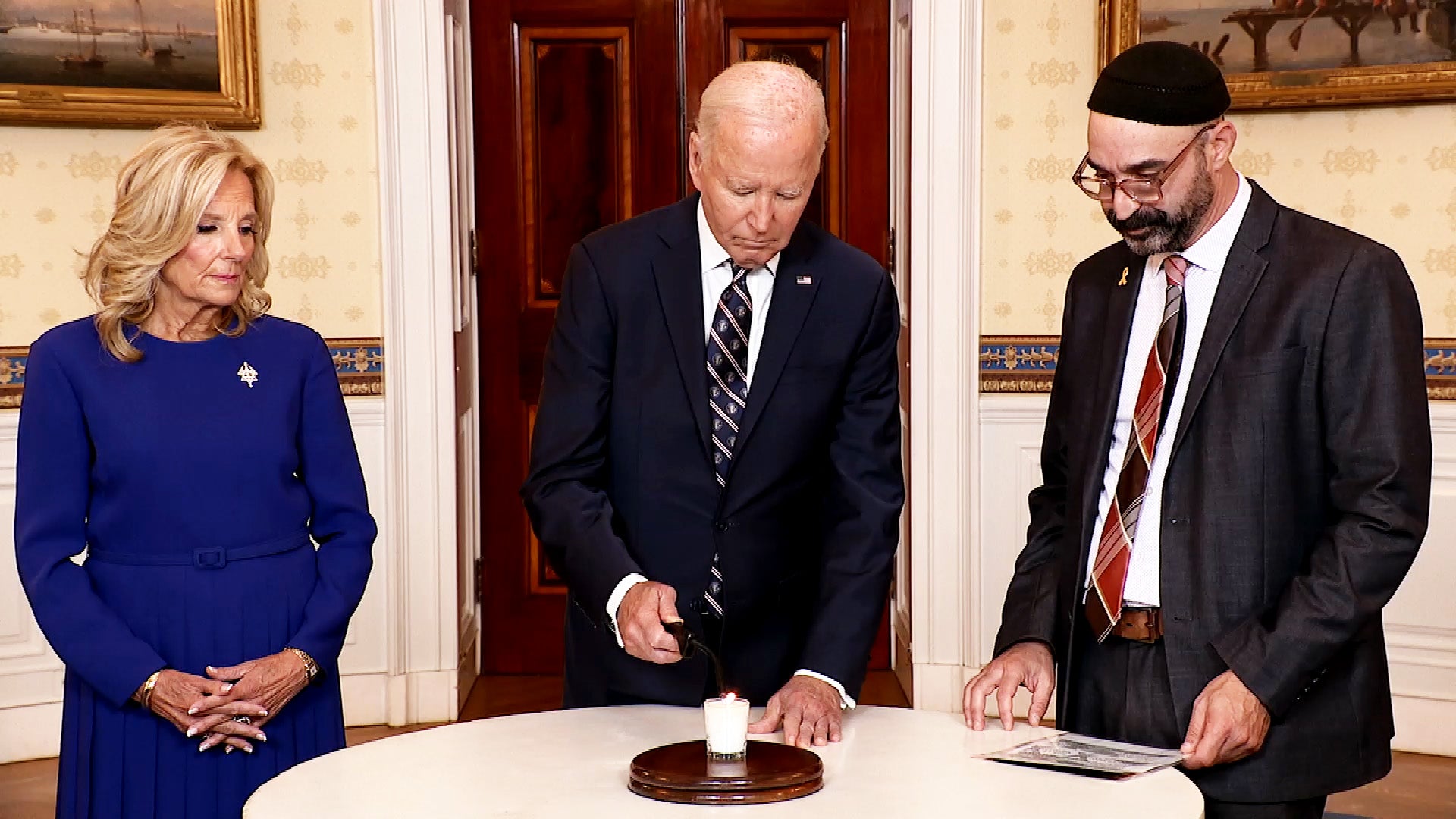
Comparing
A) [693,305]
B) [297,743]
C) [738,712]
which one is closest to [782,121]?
[693,305]

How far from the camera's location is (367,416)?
5102 millimetres

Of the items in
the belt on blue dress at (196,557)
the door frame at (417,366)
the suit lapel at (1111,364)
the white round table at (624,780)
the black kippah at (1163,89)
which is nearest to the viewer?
the white round table at (624,780)

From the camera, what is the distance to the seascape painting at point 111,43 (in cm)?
469

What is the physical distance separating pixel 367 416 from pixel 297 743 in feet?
8.49

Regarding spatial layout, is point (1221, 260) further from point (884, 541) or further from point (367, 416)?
point (367, 416)

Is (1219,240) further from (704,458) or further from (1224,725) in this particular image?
(704,458)

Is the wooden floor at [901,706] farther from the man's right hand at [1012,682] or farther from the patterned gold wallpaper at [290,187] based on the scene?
the man's right hand at [1012,682]

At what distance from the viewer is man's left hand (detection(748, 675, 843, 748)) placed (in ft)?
7.06

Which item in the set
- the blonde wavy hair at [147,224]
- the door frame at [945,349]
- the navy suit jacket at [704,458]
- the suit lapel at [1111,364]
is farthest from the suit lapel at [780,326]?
the door frame at [945,349]

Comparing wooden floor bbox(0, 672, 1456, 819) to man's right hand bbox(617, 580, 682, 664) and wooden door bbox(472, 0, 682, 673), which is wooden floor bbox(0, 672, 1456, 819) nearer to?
wooden door bbox(472, 0, 682, 673)

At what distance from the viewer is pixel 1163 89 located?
214 centimetres

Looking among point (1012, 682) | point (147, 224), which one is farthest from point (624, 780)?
point (147, 224)

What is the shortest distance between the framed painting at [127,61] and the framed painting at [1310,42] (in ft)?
9.13

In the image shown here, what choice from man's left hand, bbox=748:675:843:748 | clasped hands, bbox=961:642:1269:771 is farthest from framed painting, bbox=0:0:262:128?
clasped hands, bbox=961:642:1269:771
